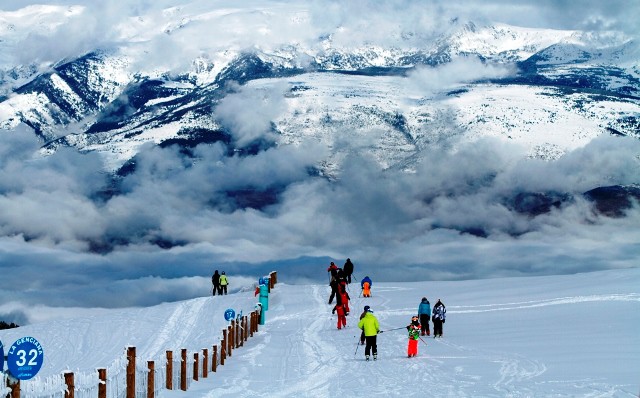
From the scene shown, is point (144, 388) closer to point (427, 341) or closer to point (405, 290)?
point (427, 341)

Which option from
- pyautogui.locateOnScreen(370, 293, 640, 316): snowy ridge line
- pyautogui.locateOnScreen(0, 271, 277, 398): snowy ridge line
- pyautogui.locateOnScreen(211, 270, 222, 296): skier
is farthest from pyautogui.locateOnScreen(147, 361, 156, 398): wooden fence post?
pyautogui.locateOnScreen(211, 270, 222, 296): skier

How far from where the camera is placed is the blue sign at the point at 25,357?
12359 millimetres

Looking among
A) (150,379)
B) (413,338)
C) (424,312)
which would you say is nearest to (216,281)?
(424,312)

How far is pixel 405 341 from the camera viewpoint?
31.5m

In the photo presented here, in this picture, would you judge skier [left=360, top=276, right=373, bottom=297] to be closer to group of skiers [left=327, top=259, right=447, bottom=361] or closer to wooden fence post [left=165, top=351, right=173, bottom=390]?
group of skiers [left=327, top=259, right=447, bottom=361]

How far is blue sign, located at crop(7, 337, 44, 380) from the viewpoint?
40.5 ft

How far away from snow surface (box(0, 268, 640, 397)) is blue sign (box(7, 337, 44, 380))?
1.35 m

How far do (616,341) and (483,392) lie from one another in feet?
29.6

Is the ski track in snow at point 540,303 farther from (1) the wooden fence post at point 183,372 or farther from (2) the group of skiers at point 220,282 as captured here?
(1) the wooden fence post at point 183,372

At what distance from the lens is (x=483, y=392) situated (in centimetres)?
1933

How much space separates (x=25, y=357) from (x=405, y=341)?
2039cm

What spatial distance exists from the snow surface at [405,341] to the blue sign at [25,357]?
1345 mm

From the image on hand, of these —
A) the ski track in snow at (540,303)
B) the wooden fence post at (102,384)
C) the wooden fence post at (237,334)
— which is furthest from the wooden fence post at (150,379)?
the ski track in snow at (540,303)

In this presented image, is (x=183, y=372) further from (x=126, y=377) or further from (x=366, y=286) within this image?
(x=366, y=286)
